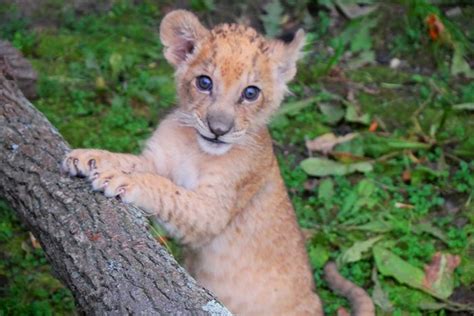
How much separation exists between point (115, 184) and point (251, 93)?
1115mm

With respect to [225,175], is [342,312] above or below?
below

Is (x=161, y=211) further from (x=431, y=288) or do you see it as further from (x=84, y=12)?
(x=84, y=12)

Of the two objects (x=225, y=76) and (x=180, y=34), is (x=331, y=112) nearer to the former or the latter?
(x=180, y=34)

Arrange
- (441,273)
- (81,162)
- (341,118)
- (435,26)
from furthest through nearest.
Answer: (435,26) < (341,118) < (441,273) < (81,162)

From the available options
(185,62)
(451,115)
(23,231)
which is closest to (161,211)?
(185,62)

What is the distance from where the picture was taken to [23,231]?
6816 millimetres

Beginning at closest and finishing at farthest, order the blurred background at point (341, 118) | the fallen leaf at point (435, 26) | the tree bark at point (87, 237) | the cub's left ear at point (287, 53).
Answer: the tree bark at point (87, 237) → the cub's left ear at point (287, 53) → the blurred background at point (341, 118) → the fallen leaf at point (435, 26)

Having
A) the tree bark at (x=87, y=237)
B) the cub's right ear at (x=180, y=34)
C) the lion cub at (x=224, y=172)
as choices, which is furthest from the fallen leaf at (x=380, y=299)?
the tree bark at (x=87, y=237)

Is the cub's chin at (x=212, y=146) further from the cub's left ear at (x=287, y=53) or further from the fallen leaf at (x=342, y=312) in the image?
the fallen leaf at (x=342, y=312)

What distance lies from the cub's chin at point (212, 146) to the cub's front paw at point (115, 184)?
61 centimetres

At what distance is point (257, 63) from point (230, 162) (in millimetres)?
693

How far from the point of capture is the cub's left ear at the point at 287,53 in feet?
18.9

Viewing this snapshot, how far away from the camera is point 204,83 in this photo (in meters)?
5.46

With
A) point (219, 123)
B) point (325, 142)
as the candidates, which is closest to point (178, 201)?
point (219, 123)
